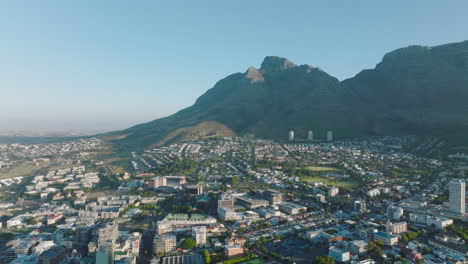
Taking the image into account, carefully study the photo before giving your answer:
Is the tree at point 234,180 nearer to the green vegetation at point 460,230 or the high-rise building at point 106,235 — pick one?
the high-rise building at point 106,235

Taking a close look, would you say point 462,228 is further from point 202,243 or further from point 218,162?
point 218,162

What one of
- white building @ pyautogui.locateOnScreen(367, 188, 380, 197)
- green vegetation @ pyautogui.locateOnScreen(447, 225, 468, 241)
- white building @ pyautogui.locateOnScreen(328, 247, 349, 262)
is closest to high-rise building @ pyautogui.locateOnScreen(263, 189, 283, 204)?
white building @ pyautogui.locateOnScreen(367, 188, 380, 197)

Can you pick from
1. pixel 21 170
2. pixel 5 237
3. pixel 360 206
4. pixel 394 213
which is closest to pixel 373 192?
pixel 360 206

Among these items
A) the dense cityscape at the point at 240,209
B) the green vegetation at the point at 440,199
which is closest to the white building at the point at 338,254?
the dense cityscape at the point at 240,209

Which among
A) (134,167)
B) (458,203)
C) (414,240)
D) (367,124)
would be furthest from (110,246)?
(367,124)

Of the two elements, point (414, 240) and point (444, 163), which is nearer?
point (414, 240)
